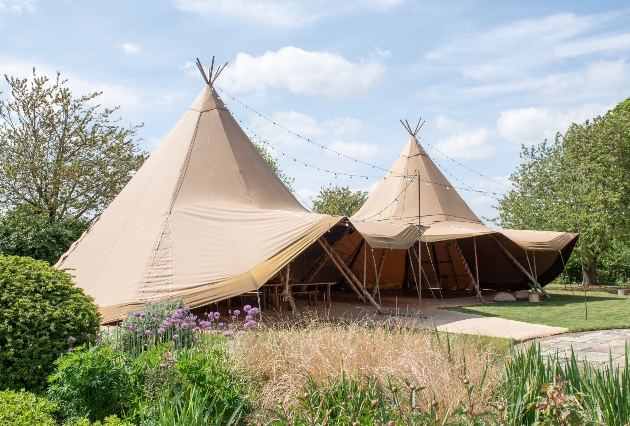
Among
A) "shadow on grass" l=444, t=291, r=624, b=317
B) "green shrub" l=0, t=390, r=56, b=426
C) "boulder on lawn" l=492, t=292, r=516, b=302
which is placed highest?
"green shrub" l=0, t=390, r=56, b=426

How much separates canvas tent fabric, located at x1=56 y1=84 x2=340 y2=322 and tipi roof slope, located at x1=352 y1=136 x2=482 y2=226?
4.48 m

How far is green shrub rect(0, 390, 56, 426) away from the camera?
10.4 ft

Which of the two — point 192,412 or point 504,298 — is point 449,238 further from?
point 192,412

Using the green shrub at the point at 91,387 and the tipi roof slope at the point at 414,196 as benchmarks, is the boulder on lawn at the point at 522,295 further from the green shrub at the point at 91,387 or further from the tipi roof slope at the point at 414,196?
the green shrub at the point at 91,387

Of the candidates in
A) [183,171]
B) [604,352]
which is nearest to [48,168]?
[183,171]

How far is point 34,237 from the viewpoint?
13.2m

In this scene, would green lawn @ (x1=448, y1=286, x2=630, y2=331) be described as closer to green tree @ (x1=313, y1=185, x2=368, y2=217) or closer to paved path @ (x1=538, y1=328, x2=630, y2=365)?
paved path @ (x1=538, y1=328, x2=630, y2=365)

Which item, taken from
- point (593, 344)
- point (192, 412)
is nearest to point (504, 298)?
point (593, 344)

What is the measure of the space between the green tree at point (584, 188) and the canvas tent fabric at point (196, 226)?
9.07 metres

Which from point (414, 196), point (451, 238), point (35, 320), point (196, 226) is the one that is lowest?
point (35, 320)

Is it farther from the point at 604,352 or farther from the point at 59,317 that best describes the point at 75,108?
the point at 604,352

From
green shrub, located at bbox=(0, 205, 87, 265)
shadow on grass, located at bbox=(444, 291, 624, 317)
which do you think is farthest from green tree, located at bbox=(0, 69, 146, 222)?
shadow on grass, located at bbox=(444, 291, 624, 317)

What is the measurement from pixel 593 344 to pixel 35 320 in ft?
19.8

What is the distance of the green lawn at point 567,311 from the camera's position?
28.0 ft
